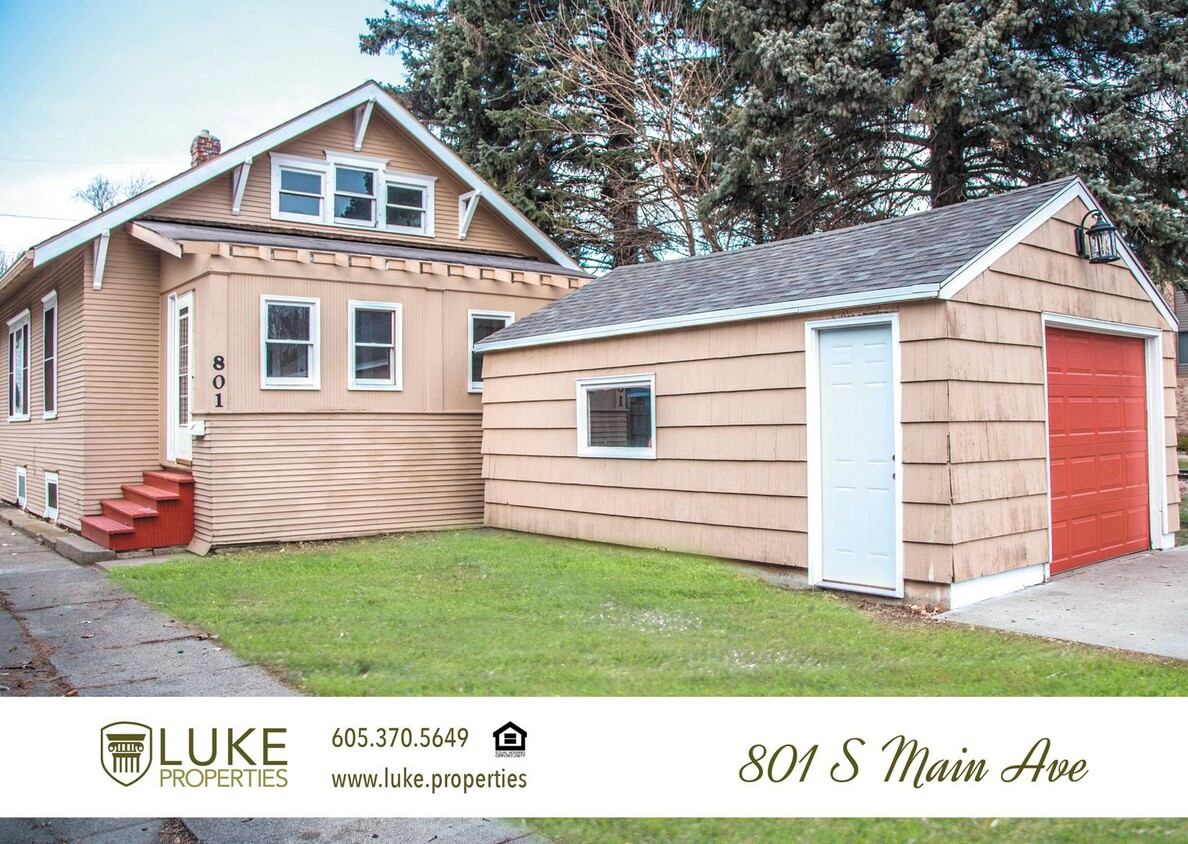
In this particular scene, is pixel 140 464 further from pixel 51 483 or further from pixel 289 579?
pixel 289 579

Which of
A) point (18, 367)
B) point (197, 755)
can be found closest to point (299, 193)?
point (18, 367)

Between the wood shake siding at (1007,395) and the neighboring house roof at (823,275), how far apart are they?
230mm

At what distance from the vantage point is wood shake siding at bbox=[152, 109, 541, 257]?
1212 cm

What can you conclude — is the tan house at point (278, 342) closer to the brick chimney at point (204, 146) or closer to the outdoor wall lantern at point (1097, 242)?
the brick chimney at point (204, 146)

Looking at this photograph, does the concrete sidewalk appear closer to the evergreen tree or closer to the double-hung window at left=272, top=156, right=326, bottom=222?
the double-hung window at left=272, top=156, right=326, bottom=222

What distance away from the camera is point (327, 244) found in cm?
1165

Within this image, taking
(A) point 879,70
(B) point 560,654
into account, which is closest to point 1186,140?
(A) point 879,70

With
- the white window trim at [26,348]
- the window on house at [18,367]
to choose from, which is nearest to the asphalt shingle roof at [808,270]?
the white window trim at [26,348]

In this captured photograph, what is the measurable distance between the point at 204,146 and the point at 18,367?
18.0 ft

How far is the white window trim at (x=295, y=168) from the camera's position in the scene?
12625 mm

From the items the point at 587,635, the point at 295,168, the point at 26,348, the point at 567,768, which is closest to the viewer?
the point at 567,768

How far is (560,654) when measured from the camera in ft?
18.0

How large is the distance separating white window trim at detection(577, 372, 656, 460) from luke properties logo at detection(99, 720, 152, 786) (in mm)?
6497

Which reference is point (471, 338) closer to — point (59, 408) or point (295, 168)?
point (295, 168)
